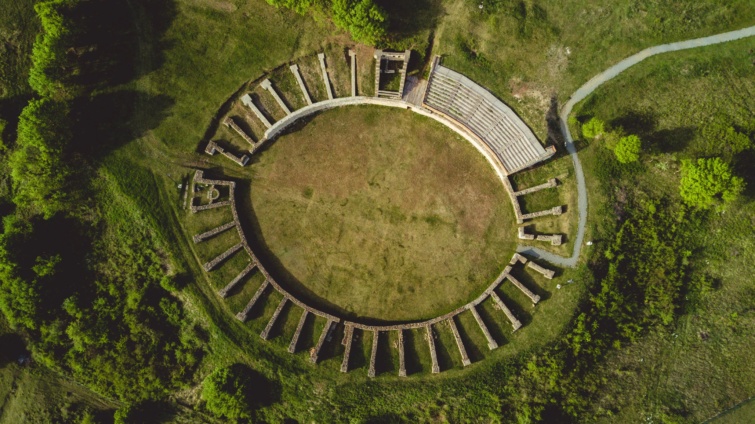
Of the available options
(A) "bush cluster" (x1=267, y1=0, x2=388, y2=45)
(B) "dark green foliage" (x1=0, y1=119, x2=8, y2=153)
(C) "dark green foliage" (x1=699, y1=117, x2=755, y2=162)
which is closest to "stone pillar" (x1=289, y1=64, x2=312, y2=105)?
(A) "bush cluster" (x1=267, y1=0, x2=388, y2=45)

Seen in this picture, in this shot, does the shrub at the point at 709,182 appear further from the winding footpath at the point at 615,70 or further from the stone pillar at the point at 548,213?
the stone pillar at the point at 548,213

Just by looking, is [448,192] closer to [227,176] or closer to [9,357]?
[227,176]

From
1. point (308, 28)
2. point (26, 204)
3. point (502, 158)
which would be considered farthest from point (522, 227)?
point (26, 204)

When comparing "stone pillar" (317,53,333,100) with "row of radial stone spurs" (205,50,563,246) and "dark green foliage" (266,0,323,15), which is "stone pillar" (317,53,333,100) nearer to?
"row of radial stone spurs" (205,50,563,246)

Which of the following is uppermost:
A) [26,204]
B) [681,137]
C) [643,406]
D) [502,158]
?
[681,137]

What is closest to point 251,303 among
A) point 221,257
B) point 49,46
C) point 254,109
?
point 221,257

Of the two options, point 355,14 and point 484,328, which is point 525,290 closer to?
point 484,328

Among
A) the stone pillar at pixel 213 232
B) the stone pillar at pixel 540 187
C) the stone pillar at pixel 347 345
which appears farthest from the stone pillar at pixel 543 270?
the stone pillar at pixel 213 232
